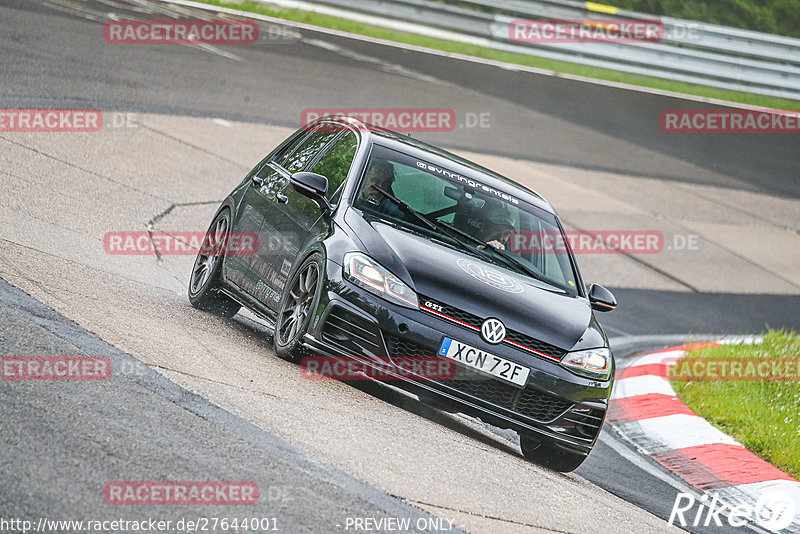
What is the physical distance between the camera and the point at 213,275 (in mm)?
8375

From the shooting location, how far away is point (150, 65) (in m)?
16.9

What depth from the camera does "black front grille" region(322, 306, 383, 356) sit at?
21.0 ft

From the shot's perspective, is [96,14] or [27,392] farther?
[96,14]

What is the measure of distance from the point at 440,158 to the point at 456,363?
2.08 meters

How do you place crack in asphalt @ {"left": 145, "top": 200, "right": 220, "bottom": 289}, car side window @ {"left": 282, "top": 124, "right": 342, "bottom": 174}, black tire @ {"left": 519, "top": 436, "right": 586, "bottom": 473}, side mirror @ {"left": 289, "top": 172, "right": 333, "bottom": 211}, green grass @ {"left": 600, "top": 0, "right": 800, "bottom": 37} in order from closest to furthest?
black tire @ {"left": 519, "top": 436, "right": 586, "bottom": 473} → side mirror @ {"left": 289, "top": 172, "right": 333, "bottom": 211} → car side window @ {"left": 282, "top": 124, "right": 342, "bottom": 174} → crack in asphalt @ {"left": 145, "top": 200, "right": 220, "bottom": 289} → green grass @ {"left": 600, "top": 0, "right": 800, "bottom": 37}

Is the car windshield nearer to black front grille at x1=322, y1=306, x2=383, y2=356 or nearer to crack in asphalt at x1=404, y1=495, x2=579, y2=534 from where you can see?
black front grille at x1=322, y1=306, x2=383, y2=356

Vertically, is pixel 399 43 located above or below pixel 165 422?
above

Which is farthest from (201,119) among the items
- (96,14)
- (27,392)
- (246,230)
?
(27,392)

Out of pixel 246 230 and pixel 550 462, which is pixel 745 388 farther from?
pixel 246 230

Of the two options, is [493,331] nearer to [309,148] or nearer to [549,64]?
[309,148]

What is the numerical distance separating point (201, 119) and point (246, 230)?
24.4ft

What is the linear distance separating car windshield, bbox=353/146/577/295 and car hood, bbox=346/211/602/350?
0.71 feet

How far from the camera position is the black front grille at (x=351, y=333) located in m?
6.40

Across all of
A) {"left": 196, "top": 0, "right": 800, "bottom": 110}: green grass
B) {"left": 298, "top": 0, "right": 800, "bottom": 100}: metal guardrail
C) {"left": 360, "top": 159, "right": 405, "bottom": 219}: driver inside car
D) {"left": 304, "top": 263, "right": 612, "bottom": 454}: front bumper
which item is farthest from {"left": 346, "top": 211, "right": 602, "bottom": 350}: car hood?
{"left": 298, "top": 0, "right": 800, "bottom": 100}: metal guardrail
